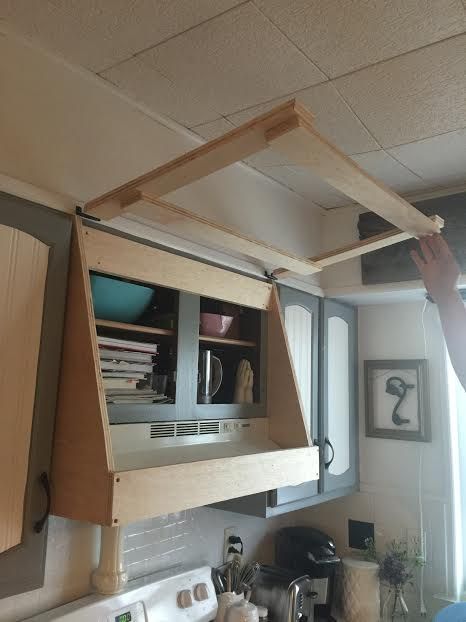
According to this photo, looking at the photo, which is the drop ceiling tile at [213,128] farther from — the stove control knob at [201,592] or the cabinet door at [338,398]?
the stove control knob at [201,592]

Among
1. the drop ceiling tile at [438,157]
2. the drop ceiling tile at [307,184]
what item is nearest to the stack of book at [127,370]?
the drop ceiling tile at [307,184]

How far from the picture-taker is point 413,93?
1598 millimetres

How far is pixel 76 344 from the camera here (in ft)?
4.09

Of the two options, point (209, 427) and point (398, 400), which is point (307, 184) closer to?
point (398, 400)

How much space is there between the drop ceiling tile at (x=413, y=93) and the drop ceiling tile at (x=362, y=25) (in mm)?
60

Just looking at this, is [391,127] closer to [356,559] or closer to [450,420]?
[450,420]

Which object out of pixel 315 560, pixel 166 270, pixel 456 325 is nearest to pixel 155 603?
pixel 315 560

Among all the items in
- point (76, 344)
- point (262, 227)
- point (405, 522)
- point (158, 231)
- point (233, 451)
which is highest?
point (262, 227)

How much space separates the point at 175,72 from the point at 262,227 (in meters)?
0.85

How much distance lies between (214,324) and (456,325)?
0.77m

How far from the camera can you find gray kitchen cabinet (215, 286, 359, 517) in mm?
2049

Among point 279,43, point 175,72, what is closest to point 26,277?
point 175,72

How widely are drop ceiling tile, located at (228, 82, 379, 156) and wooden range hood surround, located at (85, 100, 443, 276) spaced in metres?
0.47

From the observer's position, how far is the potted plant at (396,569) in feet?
7.49
